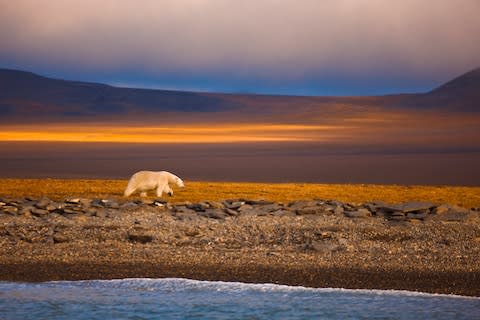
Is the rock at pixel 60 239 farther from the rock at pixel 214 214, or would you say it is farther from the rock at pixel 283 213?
the rock at pixel 283 213

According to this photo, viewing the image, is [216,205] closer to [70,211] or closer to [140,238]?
[70,211]

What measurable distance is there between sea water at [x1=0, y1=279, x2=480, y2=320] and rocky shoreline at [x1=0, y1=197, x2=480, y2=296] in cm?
44

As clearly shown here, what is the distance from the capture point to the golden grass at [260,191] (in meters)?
24.6

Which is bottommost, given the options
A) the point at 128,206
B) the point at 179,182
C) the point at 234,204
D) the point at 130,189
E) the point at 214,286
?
the point at 214,286

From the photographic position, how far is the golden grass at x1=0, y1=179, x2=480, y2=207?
24.6 metres

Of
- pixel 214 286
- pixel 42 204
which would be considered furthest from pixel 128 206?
pixel 214 286

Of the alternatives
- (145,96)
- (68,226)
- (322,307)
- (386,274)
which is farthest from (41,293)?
(145,96)

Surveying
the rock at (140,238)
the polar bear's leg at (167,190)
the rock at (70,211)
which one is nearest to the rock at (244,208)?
the rock at (70,211)

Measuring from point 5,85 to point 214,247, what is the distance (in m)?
114

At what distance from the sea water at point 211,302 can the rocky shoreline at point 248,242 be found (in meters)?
0.44

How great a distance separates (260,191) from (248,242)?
1111 cm

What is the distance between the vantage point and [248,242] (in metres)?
15.5

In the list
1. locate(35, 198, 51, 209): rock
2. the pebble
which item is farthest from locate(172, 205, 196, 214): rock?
locate(35, 198, 51, 209): rock

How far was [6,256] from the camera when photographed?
13922mm
